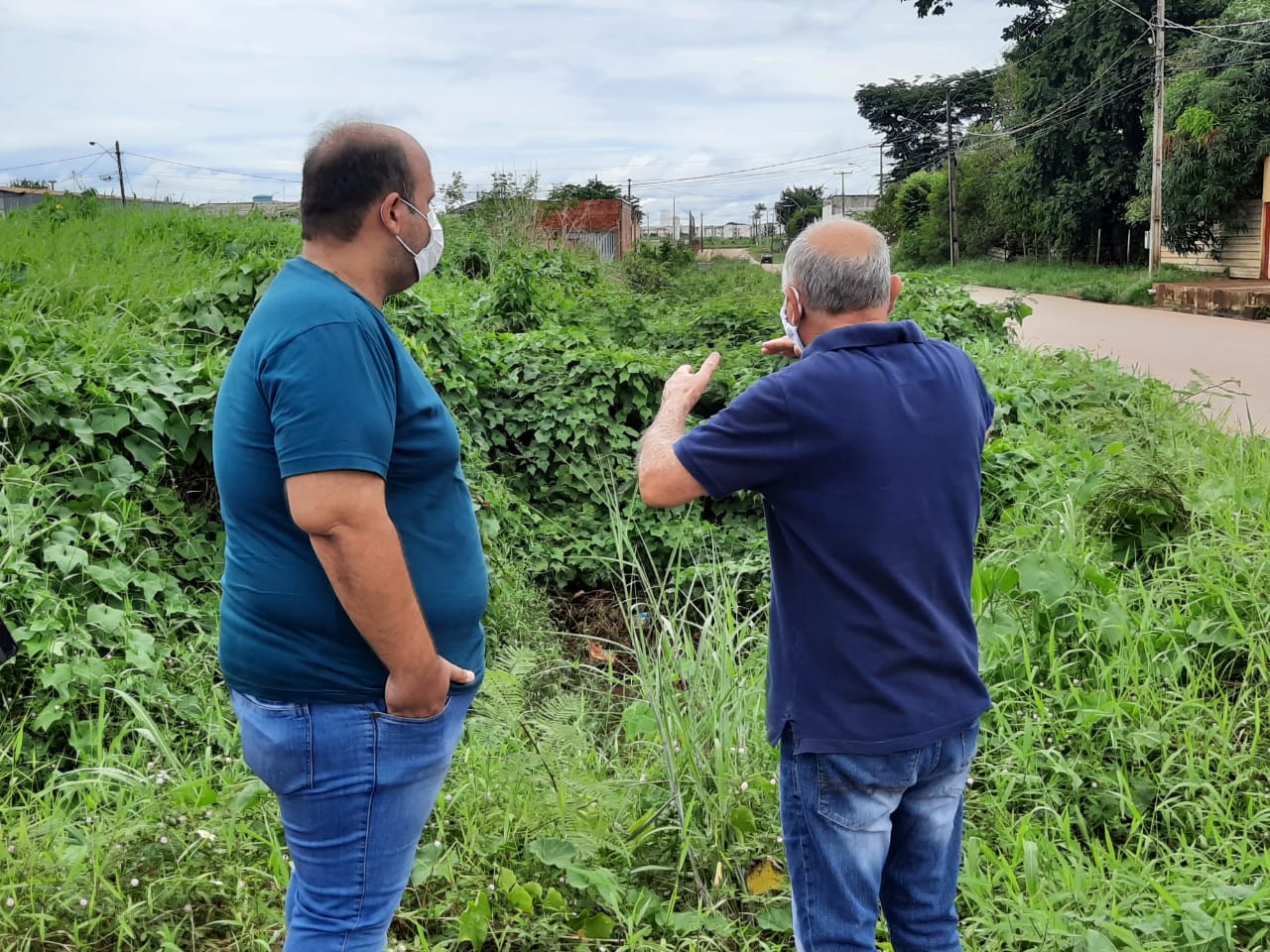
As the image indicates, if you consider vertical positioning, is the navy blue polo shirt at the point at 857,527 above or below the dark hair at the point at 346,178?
below

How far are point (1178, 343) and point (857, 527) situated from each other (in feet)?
45.7

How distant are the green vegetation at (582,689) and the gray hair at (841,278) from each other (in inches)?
42.0

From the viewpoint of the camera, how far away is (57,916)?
246 centimetres

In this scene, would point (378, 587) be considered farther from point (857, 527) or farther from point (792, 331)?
point (792, 331)

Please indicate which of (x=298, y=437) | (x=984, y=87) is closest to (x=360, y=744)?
(x=298, y=437)

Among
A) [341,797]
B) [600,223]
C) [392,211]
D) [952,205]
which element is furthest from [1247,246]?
[341,797]

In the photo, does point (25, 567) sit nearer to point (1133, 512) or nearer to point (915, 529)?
point (915, 529)

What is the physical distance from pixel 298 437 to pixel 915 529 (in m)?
1.11

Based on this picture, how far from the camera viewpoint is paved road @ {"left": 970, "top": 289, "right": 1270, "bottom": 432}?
914cm

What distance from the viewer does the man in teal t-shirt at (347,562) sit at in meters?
1.62

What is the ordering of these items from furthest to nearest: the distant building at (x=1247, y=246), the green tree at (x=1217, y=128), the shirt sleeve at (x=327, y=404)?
the distant building at (x=1247, y=246), the green tree at (x=1217, y=128), the shirt sleeve at (x=327, y=404)

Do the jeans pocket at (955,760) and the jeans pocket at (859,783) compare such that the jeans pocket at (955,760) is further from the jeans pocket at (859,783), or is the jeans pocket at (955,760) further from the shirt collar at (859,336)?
the shirt collar at (859,336)

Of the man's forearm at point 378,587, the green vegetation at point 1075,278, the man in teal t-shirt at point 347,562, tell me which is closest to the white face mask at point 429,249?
the man in teal t-shirt at point 347,562

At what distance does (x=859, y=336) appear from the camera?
1.98 metres
